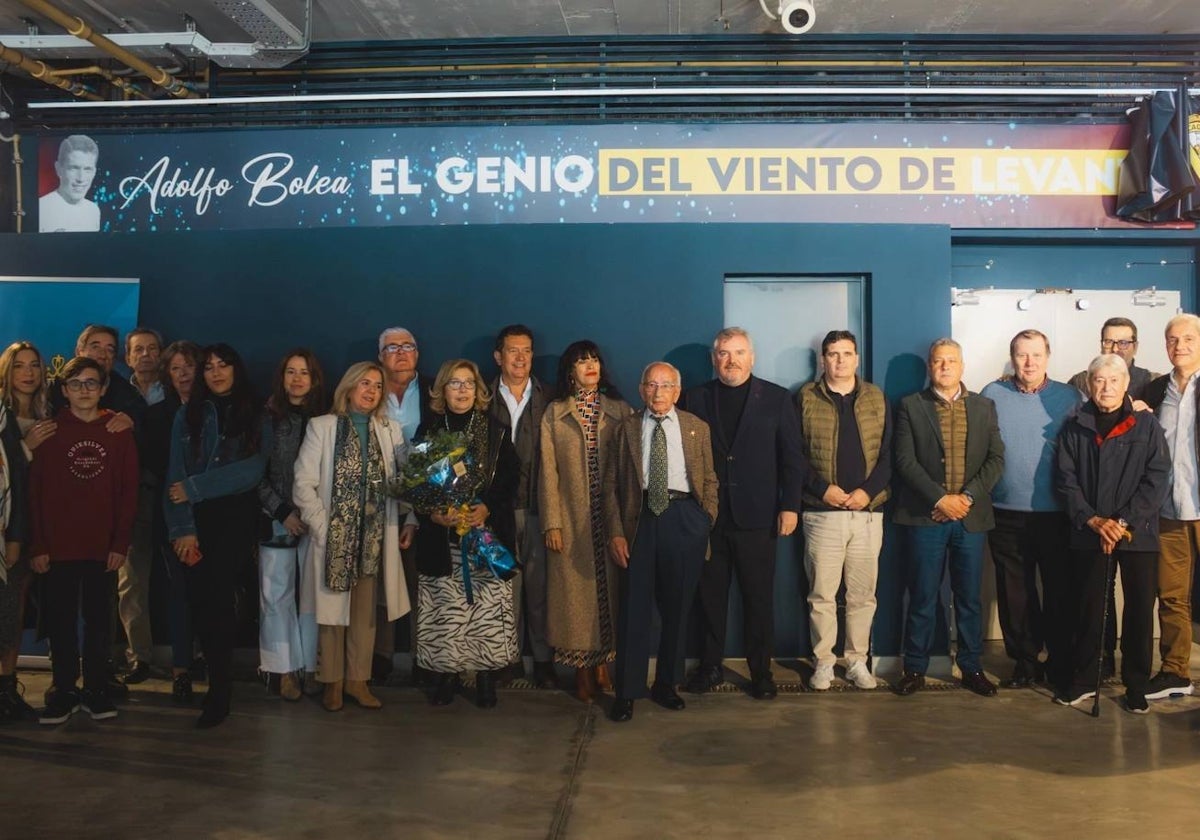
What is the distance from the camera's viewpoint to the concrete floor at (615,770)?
12.2 feet

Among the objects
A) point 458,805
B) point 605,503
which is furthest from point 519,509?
point 458,805

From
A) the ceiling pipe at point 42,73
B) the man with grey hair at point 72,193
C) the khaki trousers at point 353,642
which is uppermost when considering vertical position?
the ceiling pipe at point 42,73

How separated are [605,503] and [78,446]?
2.55 meters

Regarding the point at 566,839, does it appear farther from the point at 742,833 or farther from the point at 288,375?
the point at 288,375

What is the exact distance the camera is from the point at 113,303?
611 cm

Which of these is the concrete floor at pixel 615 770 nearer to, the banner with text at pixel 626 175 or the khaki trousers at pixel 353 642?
the khaki trousers at pixel 353 642

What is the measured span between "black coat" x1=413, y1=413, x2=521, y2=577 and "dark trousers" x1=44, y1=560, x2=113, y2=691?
153 cm

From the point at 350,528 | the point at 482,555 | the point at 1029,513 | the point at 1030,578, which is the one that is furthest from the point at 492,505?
the point at 1030,578

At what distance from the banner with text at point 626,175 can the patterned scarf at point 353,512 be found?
2562 millimetres

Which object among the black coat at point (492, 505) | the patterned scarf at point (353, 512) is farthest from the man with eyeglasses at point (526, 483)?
the patterned scarf at point (353, 512)

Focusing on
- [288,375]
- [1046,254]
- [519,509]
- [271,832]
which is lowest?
[271,832]

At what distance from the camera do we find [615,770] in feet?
13.9

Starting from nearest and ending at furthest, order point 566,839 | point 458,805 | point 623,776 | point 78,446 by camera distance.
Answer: point 566,839
point 458,805
point 623,776
point 78,446

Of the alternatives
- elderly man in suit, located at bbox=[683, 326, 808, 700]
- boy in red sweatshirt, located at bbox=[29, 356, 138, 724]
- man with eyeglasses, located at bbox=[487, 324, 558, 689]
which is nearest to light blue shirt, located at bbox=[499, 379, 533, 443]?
man with eyeglasses, located at bbox=[487, 324, 558, 689]
